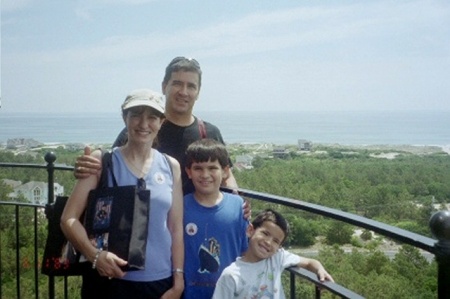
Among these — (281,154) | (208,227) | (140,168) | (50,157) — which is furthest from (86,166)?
(281,154)

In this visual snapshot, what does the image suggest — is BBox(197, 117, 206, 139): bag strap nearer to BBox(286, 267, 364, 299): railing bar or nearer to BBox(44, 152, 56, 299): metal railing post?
BBox(286, 267, 364, 299): railing bar

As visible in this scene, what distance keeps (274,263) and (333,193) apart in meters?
39.6

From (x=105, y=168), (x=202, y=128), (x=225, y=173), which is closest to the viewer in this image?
(x=105, y=168)

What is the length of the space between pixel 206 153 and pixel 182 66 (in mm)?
698

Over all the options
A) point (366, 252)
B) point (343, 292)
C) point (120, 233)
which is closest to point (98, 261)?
point (120, 233)

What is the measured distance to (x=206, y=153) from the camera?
2.28 m

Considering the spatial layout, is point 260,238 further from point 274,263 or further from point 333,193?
point 333,193

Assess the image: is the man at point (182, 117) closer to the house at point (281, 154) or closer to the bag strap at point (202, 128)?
the bag strap at point (202, 128)

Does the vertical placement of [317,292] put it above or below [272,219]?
below

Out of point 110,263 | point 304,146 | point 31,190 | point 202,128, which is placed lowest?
point 304,146

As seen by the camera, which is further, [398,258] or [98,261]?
[398,258]

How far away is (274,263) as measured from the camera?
204cm

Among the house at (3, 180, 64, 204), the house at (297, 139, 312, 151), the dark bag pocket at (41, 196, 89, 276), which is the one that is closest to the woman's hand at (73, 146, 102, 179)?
the dark bag pocket at (41, 196, 89, 276)

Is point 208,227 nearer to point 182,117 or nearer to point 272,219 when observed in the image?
point 272,219
